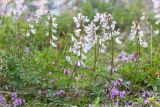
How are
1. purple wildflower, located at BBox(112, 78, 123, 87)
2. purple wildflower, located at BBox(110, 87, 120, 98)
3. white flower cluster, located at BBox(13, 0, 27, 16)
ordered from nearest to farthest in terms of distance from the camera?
Answer: purple wildflower, located at BBox(110, 87, 120, 98)
purple wildflower, located at BBox(112, 78, 123, 87)
white flower cluster, located at BBox(13, 0, 27, 16)

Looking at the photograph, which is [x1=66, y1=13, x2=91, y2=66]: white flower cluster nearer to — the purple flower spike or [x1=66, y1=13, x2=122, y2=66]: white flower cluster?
[x1=66, y1=13, x2=122, y2=66]: white flower cluster

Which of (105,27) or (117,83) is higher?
(105,27)

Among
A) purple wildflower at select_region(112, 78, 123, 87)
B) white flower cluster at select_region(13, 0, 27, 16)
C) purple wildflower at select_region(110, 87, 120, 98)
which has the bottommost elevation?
purple wildflower at select_region(110, 87, 120, 98)

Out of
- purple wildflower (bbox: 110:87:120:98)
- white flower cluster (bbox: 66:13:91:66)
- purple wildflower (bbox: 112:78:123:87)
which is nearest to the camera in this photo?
white flower cluster (bbox: 66:13:91:66)

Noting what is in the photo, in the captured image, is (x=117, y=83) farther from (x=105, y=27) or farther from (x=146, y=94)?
(x=105, y=27)

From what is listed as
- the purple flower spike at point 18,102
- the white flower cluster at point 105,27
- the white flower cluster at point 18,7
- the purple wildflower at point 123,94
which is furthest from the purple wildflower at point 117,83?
the white flower cluster at point 18,7

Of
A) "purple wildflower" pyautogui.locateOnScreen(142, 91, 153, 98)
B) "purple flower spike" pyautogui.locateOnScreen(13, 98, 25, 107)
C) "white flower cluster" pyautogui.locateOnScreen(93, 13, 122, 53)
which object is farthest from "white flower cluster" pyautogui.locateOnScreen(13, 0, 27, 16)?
"purple wildflower" pyautogui.locateOnScreen(142, 91, 153, 98)

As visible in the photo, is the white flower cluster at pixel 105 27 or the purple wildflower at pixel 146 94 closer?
the white flower cluster at pixel 105 27

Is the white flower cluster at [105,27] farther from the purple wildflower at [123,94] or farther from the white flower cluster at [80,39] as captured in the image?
the purple wildflower at [123,94]

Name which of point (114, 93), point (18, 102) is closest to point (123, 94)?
point (114, 93)

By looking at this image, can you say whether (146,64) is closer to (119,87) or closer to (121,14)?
(119,87)

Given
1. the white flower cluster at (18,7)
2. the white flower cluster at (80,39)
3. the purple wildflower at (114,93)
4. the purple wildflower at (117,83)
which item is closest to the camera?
the white flower cluster at (80,39)
